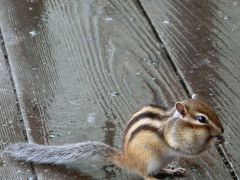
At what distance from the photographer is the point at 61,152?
8.21 ft

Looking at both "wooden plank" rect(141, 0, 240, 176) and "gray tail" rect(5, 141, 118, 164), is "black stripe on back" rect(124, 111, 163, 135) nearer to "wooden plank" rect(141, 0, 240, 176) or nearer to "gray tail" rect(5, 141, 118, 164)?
"gray tail" rect(5, 141, 118, 164)

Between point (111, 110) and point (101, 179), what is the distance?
323 millimetres

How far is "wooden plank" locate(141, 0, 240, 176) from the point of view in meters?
2.71

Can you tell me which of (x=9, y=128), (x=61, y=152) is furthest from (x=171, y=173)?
(x=9, y=128)

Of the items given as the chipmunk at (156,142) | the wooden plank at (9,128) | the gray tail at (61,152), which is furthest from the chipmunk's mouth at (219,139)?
the wooden plank at (9,128)

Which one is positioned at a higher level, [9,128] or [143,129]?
[143,129]

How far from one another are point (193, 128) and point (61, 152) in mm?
432

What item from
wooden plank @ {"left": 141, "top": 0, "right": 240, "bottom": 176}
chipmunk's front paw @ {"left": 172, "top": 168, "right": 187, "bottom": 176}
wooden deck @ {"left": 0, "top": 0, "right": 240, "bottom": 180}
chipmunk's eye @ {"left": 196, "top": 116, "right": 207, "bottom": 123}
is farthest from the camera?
wooden plank @ {"left": 141, "top": 0, "right": 240, "bottom": 176}

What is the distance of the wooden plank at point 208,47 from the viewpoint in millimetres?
2709

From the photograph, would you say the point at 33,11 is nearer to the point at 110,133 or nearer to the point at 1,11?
the point at 1,11

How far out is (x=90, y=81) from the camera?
112 inches

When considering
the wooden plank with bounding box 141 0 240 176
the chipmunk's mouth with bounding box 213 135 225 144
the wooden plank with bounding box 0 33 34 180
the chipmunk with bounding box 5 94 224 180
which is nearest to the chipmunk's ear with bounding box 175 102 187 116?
the chipmunk with bounding box 5 94 224 180

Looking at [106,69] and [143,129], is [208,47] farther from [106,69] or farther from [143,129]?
[143,129]

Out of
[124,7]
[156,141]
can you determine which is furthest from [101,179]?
[124,7]
